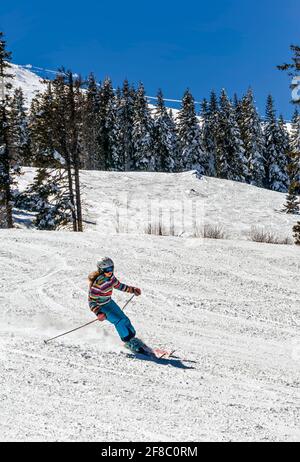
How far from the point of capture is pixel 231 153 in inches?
2331

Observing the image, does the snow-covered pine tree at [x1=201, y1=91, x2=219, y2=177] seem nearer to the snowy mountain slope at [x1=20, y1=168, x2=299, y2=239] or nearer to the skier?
the snowy mountain slope at [x1=20, y1=168, x2=299, y2=239]

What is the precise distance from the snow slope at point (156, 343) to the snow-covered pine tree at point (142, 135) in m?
47.6

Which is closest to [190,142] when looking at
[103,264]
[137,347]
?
[103,264]

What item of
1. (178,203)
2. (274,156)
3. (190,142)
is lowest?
(178,203)

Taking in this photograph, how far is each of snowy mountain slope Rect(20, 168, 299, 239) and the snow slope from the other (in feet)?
39.2

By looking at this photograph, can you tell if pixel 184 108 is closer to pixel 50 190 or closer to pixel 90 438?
pixel 50 190

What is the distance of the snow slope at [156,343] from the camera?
5.52 m

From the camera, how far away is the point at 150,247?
1511 centimetres

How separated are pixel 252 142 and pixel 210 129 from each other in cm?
779

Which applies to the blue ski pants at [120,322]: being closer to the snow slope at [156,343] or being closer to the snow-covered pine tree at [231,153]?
the snow slope at [156,343]

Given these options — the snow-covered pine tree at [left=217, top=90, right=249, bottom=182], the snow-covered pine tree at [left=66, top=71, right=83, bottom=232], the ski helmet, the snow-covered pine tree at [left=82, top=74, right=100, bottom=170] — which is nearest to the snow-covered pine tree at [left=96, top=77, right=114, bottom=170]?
the snow-covered pine tree at [left=82, top=74, right=100, bottom=170]

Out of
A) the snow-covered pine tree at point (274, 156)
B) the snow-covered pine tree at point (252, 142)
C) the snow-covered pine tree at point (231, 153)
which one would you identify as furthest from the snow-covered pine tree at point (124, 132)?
the snow-covered pine tree at point (274, 156)

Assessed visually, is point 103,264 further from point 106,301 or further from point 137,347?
point 137,347
